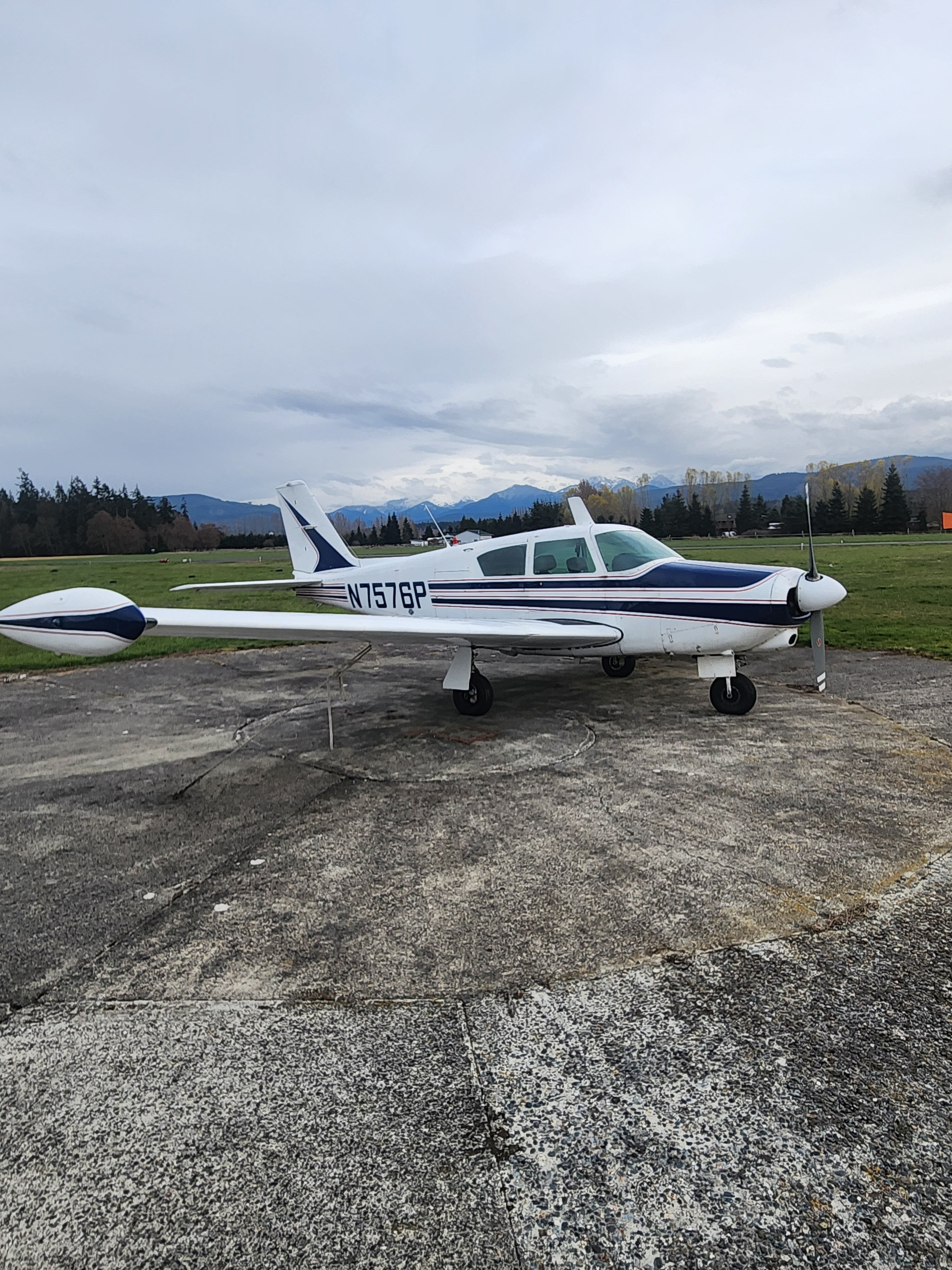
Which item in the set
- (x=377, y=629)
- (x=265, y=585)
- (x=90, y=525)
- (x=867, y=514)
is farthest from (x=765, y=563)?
(x=90, y=525)

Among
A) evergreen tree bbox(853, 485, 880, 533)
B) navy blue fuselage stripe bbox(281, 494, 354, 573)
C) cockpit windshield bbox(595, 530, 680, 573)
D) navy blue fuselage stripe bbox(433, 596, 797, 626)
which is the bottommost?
navy blue fuselage stripe bbox(433, 596, 797, 626)

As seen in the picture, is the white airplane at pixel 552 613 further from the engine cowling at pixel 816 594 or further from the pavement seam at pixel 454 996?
the pavement seam at pixel 454 996

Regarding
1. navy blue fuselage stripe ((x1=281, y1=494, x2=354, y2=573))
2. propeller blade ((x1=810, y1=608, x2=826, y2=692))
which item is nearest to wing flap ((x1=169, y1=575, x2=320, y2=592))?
navy blue fuselage stripe ((x1=281, y1=494, x2=354, y2=573))

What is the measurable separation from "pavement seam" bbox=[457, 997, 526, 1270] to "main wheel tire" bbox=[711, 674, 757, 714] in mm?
5542

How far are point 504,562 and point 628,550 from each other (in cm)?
163

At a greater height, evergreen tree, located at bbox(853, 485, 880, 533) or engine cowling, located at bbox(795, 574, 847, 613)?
evergreen tree, located at bbox(853, 485, 880, 533)

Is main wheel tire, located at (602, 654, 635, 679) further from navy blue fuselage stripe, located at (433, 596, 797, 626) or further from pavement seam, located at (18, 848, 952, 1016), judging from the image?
pavement seam, located at (18, 848, 952, 1016)

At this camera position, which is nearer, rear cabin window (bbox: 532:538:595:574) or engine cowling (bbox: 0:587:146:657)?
engine cowling (bbox: 0:587:146:657)

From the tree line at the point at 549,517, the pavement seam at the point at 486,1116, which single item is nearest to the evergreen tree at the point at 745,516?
the tree line at the point at 549,517

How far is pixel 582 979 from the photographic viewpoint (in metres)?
3.06

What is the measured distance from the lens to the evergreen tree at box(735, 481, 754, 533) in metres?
91.1

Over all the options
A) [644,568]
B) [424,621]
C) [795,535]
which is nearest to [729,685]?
[644,568]

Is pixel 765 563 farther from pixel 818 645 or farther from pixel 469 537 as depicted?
pixel 818 645

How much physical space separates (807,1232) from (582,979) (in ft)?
4.01
